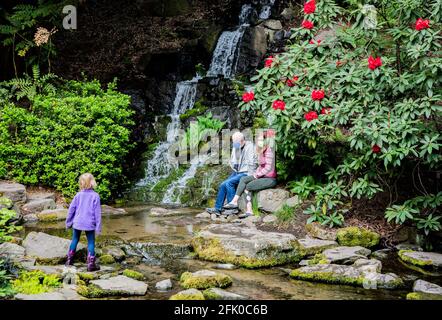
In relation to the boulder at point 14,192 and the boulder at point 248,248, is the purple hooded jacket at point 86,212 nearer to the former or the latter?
the boulder at point 248,248

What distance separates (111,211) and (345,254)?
510cm

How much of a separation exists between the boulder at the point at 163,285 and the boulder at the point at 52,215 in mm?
4111

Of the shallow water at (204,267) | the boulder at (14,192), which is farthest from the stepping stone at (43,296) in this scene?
the boulder at (14,192)

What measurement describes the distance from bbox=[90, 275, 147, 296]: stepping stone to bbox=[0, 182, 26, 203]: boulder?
4.71 meters

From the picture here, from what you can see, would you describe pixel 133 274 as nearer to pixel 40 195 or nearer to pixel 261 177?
pixel 261 177

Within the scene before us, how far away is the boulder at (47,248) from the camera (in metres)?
6.61

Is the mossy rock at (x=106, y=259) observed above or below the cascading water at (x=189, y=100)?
below

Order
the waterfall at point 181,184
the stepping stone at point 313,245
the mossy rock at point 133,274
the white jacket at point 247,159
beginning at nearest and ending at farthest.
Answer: the mossy rock at point 133,274
the stepping stone at point 313,245
the white jacket at point 247,159
the waterfall at point 181,184

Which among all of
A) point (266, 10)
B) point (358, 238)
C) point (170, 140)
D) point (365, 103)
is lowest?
point (358, 238)

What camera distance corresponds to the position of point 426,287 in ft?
19.3

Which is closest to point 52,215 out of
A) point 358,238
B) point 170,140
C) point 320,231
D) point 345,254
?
point 170,140

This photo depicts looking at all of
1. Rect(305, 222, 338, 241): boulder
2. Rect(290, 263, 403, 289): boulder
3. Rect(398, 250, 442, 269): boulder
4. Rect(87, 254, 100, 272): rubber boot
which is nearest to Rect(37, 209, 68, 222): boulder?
Rect(87, 254, 100, 272): rubber boot

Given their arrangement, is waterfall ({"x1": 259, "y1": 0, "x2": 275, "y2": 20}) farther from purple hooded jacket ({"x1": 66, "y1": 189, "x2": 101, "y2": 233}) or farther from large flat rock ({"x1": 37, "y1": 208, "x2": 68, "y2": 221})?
purple hooded jacket ({"x1": 66, "y1": 189, "x2": 101, "y2": 233})
